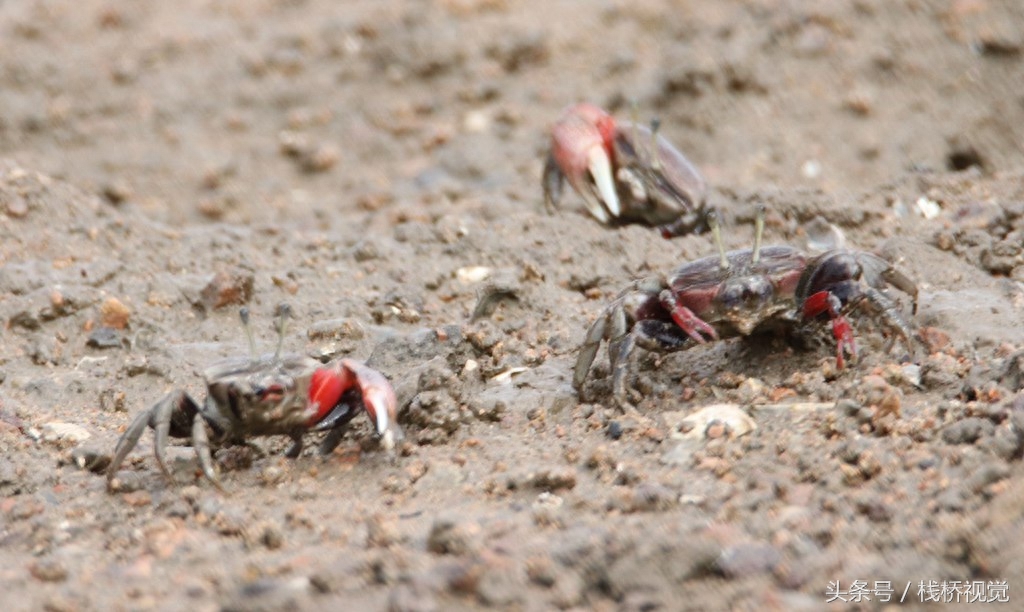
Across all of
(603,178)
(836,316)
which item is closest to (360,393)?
(836,316)

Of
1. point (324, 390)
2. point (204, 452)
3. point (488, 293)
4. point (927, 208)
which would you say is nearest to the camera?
point (204, 452)

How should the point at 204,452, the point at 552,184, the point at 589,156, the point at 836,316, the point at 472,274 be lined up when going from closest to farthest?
the point at 204,452 → the point at 836,316 → the point at 472,274 → the point at 589,156 → the point at 552,184

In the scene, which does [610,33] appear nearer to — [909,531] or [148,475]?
[148,475]

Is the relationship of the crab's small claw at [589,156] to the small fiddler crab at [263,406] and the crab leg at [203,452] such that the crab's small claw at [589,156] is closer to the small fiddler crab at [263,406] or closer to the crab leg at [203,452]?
the small fiddler crab at [263,406]

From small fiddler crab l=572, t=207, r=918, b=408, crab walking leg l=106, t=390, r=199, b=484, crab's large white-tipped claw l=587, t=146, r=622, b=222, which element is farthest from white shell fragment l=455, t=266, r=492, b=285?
crab walking leg l=106, t=390, r=199, b=484

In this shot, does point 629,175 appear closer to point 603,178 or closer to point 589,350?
point 603,178

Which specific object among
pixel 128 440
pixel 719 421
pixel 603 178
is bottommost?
pixel 719 421

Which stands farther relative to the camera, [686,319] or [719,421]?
[686,319]

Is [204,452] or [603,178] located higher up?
[603,178]
